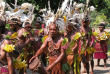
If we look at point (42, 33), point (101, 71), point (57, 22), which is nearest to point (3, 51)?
point (57, 22)

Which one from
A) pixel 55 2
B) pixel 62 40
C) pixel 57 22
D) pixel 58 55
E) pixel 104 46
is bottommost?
pixel 104 46

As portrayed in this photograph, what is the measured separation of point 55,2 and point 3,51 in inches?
411

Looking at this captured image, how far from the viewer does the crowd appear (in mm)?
3504

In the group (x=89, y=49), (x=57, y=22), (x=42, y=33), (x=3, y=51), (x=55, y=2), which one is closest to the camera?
(x=3, y=51)

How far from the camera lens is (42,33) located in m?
8.19

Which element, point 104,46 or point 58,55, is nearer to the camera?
point 58,55

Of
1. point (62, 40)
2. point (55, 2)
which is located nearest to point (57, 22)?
point (62, 40)

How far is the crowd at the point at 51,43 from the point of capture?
350cm

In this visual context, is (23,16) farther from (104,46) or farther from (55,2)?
(55,2)

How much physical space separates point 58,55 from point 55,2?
9308mm

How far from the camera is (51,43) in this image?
4551mm

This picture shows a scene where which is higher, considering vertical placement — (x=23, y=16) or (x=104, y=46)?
(x=23, y=16)

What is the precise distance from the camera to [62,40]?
14.9 feet

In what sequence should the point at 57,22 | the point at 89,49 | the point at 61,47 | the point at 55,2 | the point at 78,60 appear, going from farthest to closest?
the point at 55,2 → the point at 89,49 → the point at 78,60 → the point at 57,22 → the point at 61,47
